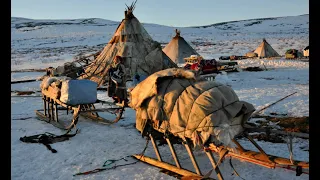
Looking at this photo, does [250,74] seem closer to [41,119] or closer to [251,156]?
[41,119]

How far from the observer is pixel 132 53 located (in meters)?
19.9

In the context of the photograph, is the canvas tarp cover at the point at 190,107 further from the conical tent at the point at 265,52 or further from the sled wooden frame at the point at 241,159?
the conical tent at the point at 265,52

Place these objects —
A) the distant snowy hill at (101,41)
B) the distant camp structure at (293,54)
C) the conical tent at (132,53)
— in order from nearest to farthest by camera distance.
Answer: the conical tent at (132,53)
the distant camp structure at (293,54)
the distant snowy hill at (101,41)

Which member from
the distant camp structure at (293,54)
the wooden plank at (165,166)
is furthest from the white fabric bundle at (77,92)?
the distant camp structure at (293,54)

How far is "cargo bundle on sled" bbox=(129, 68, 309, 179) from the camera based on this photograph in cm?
557

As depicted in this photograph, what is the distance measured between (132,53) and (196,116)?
1453 cm

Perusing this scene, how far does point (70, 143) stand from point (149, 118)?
3.26 metres

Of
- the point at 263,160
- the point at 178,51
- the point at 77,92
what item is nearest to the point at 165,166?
the point at 263,160

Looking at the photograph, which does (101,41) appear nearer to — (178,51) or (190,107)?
(178,51)

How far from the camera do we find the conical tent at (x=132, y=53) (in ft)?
64.7

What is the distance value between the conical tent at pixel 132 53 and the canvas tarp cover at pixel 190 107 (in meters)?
12.7

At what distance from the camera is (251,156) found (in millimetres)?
5781

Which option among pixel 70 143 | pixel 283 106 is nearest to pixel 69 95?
pixel 70 143
